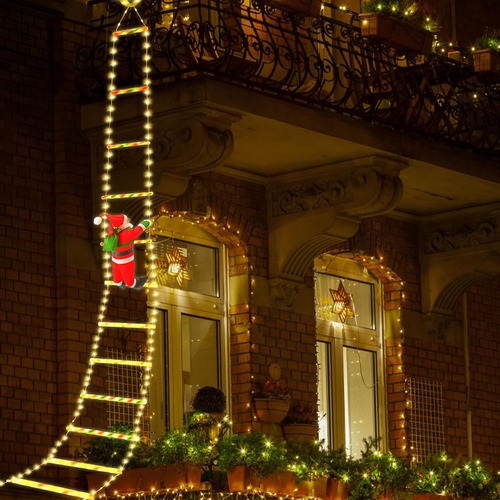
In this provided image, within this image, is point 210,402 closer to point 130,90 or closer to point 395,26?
point 130,90

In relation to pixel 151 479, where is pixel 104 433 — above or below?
above

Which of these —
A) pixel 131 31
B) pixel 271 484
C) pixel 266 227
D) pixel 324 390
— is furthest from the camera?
pixel 324 390

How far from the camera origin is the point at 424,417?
51.6 ft

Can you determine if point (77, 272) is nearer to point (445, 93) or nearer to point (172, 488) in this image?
point (172, 488)

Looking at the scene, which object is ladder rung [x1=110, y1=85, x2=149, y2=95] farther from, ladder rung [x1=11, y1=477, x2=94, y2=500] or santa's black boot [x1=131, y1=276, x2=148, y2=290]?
ladder rung [x1=11, y1=477, x2=94, y2=500]

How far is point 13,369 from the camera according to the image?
40.0 ft

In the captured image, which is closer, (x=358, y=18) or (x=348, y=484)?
(x=348, y=484)

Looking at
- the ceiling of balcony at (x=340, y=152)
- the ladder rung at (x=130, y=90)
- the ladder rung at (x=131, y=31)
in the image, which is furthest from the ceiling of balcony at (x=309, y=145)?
the ladder rung at (x=131, y=31)

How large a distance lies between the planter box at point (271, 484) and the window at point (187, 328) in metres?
1.57

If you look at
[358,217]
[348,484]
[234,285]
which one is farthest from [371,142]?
[348,484]

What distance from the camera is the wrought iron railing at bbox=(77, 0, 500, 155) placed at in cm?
1277

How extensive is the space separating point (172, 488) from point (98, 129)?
2.80 metres

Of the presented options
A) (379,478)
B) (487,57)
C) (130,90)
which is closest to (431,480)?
(379,478)

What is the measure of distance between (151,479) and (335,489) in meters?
1.54
